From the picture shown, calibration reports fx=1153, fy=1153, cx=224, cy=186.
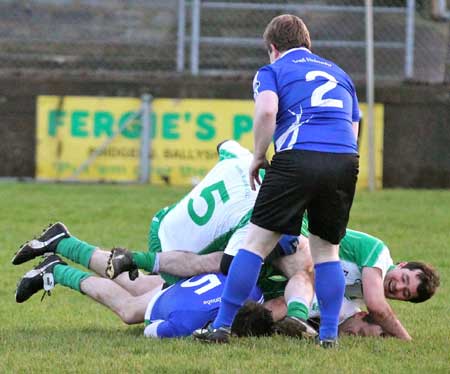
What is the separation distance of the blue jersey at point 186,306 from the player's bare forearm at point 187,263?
136 mm

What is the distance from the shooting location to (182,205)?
7062 millimetres

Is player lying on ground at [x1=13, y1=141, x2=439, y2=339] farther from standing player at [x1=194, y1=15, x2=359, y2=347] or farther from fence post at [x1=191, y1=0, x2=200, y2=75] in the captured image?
fence post at [x1=191, y1=0, x2=200, y2=75]

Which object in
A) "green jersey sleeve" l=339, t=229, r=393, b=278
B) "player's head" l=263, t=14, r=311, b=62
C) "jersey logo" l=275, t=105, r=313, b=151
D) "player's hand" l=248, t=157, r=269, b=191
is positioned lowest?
"green jersey sleeve" l=339, t=229, r=393, b=278

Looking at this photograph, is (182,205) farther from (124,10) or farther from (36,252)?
(124,10)

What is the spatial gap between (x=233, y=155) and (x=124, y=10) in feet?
30.5

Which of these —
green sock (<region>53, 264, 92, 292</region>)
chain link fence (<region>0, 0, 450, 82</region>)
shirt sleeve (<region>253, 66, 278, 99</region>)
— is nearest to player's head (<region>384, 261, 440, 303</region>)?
shirt sleeve (<region>253, 66, 278, 99</region>)

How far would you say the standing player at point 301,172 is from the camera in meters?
5.50

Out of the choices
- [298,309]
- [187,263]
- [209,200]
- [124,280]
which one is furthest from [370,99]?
[298,309]

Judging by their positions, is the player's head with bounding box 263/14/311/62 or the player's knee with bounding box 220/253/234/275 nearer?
the player's head with bounding box 263/14/311/62

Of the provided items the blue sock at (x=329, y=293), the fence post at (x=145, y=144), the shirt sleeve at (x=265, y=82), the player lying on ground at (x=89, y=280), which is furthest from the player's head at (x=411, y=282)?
the fence post at (x=145, y=144)

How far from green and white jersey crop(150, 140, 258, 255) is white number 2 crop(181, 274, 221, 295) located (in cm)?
31

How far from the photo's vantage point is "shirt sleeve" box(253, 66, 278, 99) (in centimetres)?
558

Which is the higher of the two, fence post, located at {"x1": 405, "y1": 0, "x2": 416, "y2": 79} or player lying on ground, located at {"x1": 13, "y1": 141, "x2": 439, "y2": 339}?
fence post, located at {"x1": 405, "y1": 0, "x2": 416, "y2": 79}

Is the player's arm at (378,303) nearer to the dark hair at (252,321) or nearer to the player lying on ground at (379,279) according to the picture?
the player lying on ground at (379,279)
